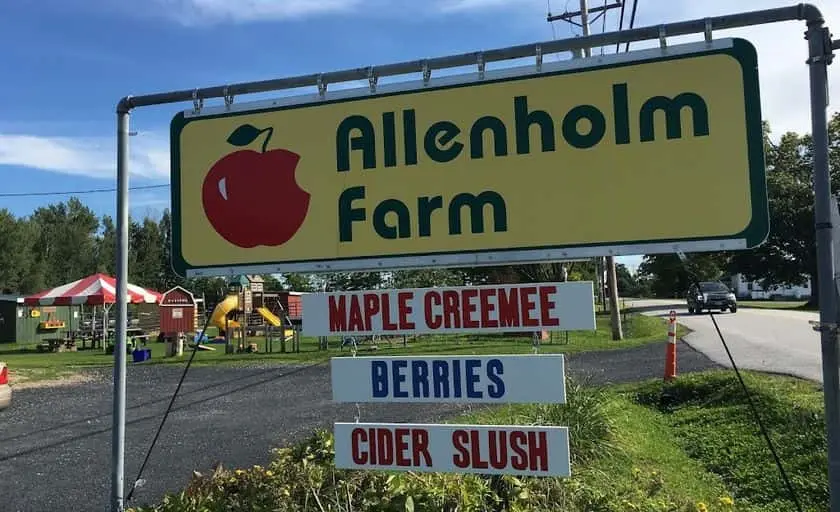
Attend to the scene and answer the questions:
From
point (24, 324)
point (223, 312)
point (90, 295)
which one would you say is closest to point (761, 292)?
point (223, 312)

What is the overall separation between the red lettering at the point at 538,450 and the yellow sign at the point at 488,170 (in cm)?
89

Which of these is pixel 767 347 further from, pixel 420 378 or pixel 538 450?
pixel 420 378

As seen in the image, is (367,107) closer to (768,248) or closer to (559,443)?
(559,443)

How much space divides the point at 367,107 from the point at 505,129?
79 centimetres

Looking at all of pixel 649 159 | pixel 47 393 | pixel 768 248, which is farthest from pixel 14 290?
pixel 649 159

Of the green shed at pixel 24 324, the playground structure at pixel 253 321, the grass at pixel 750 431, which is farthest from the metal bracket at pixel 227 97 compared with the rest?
the green shed at pixel 24 324

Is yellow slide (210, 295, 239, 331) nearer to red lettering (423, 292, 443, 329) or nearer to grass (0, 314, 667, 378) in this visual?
grass (0, 314, 667, 378)

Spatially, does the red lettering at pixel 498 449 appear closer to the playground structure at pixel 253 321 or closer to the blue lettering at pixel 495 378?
the blue lettering at pixel 495 378

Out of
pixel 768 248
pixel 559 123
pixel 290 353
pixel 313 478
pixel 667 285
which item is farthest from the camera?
pixel 667 285

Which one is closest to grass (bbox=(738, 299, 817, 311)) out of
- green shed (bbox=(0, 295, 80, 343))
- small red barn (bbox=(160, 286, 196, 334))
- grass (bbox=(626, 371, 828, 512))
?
small red barn (bbox=(160, 286, 196, 334))

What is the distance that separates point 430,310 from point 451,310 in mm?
114

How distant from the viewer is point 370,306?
3.60 m

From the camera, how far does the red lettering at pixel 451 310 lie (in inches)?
136

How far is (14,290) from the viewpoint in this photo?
57.7 meters
